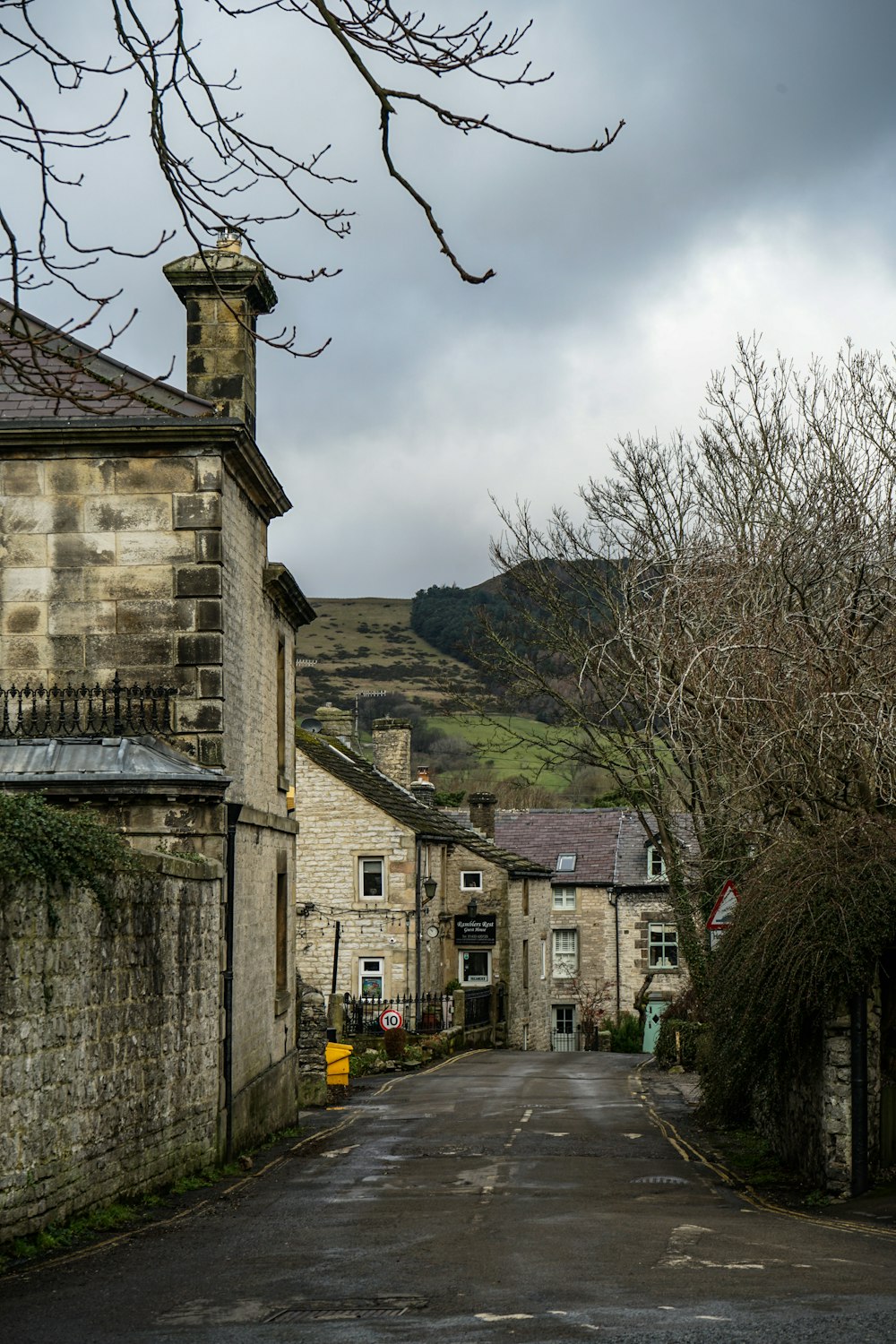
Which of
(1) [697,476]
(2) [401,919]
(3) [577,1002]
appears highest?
(1) [697,476]

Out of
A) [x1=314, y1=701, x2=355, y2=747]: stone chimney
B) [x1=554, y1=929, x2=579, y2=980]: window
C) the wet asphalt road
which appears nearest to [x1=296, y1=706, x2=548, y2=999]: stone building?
[x1=314, y1=701, x2=355, y2=747]: stone chimney

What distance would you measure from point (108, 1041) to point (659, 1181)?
241 inches

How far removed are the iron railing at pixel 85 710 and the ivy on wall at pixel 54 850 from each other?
3597mm

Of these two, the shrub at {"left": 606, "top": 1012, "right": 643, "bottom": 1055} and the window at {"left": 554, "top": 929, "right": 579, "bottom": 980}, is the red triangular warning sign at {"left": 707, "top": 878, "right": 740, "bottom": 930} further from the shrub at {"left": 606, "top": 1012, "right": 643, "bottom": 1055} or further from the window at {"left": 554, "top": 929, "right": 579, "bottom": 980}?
the window at {"left": 554, "top": 929, "right": 579, "bottom": 980}

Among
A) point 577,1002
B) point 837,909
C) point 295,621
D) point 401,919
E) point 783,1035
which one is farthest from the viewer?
point 577,1002

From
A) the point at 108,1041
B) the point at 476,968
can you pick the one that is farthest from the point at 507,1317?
the point at 476,968

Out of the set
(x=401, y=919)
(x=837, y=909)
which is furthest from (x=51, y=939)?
(x=401, y=919)

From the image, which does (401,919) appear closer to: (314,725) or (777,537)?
(314,725)

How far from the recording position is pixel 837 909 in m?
12.6

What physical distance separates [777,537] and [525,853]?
38.4m

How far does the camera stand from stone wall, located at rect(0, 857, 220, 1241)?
9352 mm

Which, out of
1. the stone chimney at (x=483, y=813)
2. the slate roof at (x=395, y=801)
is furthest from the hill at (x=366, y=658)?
the slate roof at (x=395, y=801)

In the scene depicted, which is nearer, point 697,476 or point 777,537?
point 777,537

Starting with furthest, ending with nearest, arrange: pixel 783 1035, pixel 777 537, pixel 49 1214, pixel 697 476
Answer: pixel 697 476 → pixel 777 537 → pixel 783 1035 → pixel 49 1214
